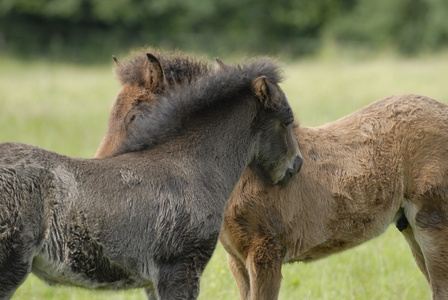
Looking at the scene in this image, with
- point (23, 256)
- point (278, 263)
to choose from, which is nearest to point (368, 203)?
point (278, 263)

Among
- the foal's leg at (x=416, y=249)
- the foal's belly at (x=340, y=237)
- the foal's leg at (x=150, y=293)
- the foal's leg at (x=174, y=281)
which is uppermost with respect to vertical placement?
the foal's leg at (x=174, y=281)

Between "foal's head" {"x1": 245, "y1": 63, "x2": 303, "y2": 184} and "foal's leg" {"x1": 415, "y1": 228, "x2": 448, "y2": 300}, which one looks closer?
"foal's head" {"x1": 245, "y1": 63, "x2": 303, "y2": 184}

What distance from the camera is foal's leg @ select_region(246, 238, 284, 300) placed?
4.62 metres

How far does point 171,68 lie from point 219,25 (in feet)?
103

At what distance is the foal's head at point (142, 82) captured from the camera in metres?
4.97

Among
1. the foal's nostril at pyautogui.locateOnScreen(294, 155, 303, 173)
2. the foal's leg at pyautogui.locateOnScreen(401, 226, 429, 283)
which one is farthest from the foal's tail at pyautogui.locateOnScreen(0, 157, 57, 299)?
the foal's leg at pyautogui.locateOnScreen(401, 226, 429, 283)

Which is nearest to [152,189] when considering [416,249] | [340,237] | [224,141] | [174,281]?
[174,281]

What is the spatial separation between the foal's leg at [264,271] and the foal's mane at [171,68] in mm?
1417

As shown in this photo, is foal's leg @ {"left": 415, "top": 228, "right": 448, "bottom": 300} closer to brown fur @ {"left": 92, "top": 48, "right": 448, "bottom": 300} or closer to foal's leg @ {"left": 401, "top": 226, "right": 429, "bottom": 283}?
brown fur @ {"left": 92, "top": 48, "right": 448, "bottom": 300}

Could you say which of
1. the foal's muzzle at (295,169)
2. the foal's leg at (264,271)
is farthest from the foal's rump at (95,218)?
the foal's muzzle at (295,169)

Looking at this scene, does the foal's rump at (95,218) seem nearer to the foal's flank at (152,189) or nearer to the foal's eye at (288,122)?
the foal's flank at (152,189)

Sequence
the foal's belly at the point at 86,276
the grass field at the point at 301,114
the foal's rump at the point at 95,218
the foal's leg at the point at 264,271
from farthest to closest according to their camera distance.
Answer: the grass field at the point at 301,114, the foal's leg at the point at 264,271, the foal's belly at the point at 86,276, the foal's rump at the point at 95,218

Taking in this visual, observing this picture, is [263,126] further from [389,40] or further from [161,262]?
[389,40]

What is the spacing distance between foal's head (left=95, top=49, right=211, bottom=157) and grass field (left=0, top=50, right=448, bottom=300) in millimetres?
1238
